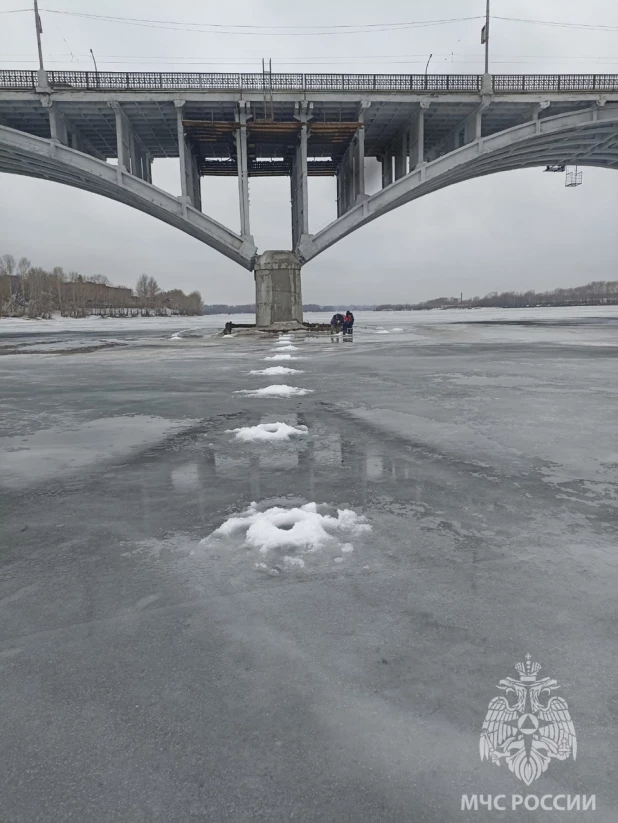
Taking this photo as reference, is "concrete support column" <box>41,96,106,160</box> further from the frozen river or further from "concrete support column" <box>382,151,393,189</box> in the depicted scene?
the frozen river

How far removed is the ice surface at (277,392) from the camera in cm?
791

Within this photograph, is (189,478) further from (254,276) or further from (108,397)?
(254,276)

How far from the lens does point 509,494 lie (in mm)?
3490

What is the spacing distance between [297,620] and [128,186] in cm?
2976

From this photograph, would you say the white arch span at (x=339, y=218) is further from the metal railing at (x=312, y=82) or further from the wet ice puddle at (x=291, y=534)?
the wet ice puddle at (x=291, y=534)

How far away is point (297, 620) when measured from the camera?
2033 millimetres

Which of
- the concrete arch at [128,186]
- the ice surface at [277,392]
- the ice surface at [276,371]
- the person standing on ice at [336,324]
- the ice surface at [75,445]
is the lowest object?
the ice surface at [75,445]

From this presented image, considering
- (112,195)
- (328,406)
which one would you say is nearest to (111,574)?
(328,406)

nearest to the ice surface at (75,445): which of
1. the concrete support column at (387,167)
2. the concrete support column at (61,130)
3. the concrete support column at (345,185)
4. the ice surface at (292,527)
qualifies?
the ice surface at (292,527)

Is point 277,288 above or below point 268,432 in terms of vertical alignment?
above

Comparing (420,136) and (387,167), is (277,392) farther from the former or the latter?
(387,167)

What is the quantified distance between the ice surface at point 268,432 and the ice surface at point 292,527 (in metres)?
1.98

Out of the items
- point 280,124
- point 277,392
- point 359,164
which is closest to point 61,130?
point 280,124

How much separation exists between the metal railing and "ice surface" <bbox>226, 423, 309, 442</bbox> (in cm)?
2774
